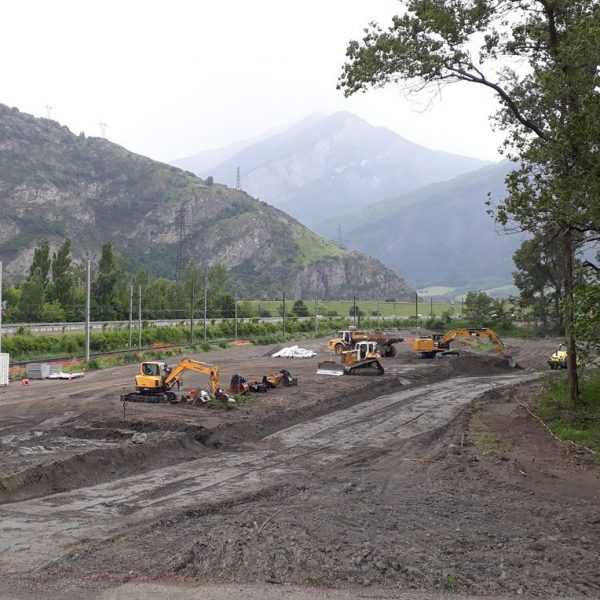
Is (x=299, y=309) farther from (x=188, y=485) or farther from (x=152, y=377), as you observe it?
(x=188, y=485)


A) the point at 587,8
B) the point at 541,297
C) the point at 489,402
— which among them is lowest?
the point at 489,402

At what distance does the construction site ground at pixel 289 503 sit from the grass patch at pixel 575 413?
785 millimetres

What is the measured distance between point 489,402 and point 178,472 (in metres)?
20.3

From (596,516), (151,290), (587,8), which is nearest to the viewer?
(596,516)

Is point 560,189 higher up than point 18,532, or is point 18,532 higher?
point 560,189

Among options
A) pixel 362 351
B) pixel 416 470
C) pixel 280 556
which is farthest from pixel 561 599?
pixel 362 351

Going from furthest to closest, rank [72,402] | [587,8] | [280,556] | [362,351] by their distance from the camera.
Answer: [362,351]
[72,402]
[587,8]
[280,556]

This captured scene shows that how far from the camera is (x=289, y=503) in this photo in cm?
1342

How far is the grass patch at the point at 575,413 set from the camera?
21.4 meters

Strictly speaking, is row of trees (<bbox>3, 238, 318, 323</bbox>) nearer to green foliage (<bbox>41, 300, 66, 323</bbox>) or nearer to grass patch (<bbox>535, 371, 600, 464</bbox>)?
green foliage (<bbox>41, 300, 66, 323</bbox>)

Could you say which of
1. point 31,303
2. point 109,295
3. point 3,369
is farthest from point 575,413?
point 109,295

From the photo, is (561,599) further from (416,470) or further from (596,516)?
(416,470)

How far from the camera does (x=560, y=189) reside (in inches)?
723

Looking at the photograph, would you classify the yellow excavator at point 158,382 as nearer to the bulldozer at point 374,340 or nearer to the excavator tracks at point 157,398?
the excavator tracks at point 157,398
